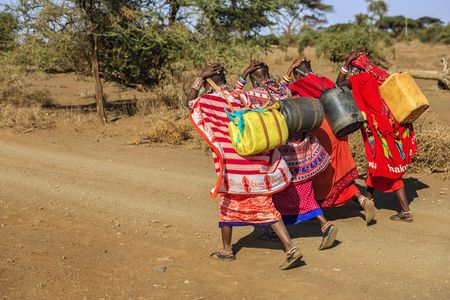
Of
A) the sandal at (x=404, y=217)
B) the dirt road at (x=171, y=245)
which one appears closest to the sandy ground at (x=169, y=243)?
the dirt road at (x=171, y=245)

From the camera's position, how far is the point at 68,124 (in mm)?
11102

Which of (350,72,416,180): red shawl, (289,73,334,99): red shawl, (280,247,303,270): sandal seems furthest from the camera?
(350,72,416,180): red shawl

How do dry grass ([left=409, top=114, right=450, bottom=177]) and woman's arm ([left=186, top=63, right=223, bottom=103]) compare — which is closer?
woman's arm ([left=186, top=63, right=223, bottom=103])

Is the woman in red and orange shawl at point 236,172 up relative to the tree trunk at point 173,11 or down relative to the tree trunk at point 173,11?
down

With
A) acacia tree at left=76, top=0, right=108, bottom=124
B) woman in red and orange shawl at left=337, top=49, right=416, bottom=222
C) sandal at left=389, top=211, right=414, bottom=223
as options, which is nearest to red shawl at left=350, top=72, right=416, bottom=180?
woman in red and orange shawl at left=337, top=49, right=416, bottom=222

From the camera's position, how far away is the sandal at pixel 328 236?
497 centimetres

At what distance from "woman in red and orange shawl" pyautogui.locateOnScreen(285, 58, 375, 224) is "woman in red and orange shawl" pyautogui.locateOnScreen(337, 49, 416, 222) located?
0.80ft

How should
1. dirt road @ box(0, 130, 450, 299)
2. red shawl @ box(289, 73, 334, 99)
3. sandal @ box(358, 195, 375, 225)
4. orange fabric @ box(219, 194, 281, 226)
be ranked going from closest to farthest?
dirt road @ box(0, 130, 450, 299), orange fabric @ box(219, 194, 281, 226), sandal @ box(358, 195, 375, 225), red shawl @ box(289, 73, 334, 99)

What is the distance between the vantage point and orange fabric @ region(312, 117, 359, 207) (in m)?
5.79

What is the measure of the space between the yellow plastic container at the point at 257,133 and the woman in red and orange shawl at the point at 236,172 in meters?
0.19

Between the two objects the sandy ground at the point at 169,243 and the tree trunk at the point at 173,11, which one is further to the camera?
the tree trunk at the point at 173,11

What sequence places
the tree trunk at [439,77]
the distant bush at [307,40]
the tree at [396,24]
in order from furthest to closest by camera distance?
the tree at [396,24], the distant bush at [307,40], the tree trunk at [439,77]

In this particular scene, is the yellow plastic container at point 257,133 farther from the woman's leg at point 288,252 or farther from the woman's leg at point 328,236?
the woman's leg at point 328,236

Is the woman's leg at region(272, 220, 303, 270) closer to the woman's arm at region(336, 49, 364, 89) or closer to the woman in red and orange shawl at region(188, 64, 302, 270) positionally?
the woman in red and orange shawl at region(188, 64, 302, 270)
